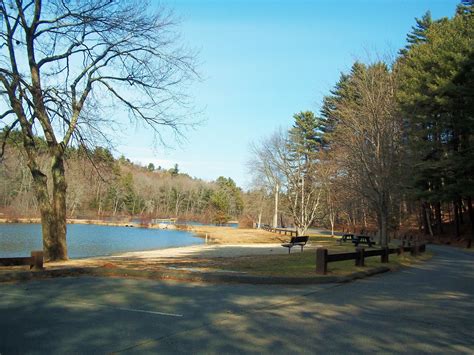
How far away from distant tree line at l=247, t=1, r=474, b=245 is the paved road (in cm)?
1539

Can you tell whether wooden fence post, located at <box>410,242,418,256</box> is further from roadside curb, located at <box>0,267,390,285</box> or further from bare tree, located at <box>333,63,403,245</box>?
roadside curb, located at <box>0,267,390,285</box>

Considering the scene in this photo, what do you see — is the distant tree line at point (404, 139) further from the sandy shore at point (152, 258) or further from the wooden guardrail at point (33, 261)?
the wooden guardrail at point (33, 261)

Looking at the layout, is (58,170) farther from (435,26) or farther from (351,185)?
(435,26)

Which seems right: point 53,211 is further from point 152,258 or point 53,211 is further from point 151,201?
point 151,201

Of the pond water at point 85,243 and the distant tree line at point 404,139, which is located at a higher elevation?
the distant tree line at point 404,139

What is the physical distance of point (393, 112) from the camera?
25.7 m

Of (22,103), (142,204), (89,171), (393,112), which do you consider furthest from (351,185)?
(142,204)

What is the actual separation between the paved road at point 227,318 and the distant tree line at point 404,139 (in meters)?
15.4

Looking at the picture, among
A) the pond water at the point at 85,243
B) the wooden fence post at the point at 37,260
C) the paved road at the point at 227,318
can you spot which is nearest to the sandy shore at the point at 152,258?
the wooden fence post at the point at 37,260

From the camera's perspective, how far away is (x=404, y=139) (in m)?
29.0

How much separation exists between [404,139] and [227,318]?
24.9 m

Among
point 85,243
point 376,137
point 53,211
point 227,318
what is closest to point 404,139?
point 376,137

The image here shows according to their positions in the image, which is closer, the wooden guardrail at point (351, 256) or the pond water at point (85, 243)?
the wooden guardrail at point (351, 256)

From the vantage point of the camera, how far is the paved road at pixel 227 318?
18.5ft
